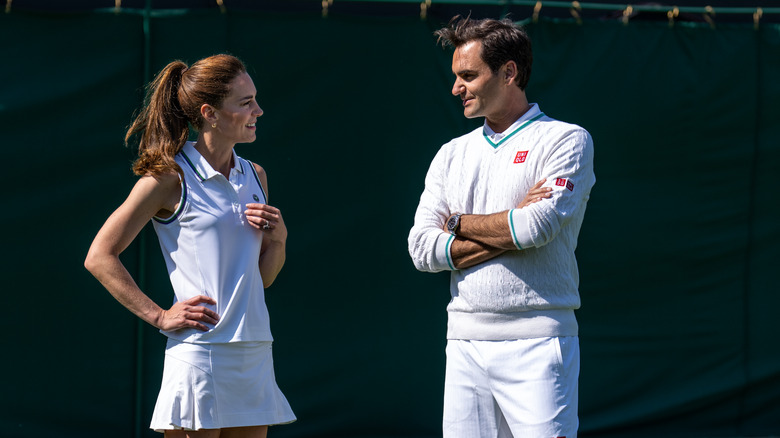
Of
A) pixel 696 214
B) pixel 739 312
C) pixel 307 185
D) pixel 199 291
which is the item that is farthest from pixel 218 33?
Answer: pixel 739 312

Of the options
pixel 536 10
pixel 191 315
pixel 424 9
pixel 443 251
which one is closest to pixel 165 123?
pixel 191 315

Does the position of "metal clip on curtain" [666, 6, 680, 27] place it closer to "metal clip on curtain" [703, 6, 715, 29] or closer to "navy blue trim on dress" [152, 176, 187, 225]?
"metal clip on curtain" [703, 6, 715, 29]

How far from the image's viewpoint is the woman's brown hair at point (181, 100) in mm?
2746

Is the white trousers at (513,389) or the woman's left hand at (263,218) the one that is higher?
the woman's left hand at (263,218)

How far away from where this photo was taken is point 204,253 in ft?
8.66

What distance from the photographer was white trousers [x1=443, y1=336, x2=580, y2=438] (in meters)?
2.66

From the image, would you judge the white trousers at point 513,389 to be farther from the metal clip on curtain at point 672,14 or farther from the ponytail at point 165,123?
the metal clip on curtain at point 672,14

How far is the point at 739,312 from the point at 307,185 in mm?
2443

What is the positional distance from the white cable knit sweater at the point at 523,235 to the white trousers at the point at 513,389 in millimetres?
43

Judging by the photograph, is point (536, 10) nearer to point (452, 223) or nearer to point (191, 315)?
point (452, 223)

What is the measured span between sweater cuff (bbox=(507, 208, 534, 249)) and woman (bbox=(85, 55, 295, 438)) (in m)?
0.71

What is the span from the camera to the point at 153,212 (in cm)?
267

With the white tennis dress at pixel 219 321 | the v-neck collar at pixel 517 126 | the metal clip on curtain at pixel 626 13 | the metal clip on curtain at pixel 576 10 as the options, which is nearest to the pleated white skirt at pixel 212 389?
the white tennis dress at pixel 219 321

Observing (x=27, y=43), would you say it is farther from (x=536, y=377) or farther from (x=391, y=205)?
(x=536, y=377)
